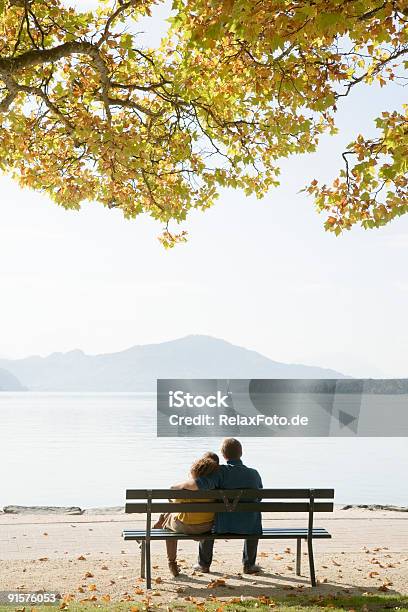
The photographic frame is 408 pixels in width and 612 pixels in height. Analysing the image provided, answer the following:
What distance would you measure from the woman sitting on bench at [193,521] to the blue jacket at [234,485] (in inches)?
2.7

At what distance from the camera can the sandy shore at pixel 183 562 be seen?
24.8ft

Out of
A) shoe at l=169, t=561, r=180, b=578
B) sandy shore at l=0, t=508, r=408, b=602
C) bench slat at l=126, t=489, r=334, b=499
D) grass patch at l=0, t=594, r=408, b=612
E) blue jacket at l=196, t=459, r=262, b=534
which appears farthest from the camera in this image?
shoe at l=169, t=561, r=180, b=578

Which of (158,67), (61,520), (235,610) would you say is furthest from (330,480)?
(235,610)

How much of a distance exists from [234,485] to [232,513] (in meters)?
0.25

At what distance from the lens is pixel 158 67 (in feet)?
35.9

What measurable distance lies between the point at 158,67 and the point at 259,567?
6121 millimetres

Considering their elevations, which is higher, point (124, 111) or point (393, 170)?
point (124, 111)

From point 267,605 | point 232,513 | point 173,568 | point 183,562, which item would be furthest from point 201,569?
point 267,605

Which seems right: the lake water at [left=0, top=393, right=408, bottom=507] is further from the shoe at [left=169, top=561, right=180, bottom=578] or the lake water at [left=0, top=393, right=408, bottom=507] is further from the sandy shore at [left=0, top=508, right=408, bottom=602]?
the shoe at [left=169, top=561, right=180, bottom=578]

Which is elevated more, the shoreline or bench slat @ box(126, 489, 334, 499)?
bench slat @ box(126, 489, 334, 499)

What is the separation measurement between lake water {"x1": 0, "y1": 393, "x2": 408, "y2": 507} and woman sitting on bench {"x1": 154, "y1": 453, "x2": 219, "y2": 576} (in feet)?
48.3

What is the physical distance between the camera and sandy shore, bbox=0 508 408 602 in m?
7.56

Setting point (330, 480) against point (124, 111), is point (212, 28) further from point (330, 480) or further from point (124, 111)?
point (330, 480)

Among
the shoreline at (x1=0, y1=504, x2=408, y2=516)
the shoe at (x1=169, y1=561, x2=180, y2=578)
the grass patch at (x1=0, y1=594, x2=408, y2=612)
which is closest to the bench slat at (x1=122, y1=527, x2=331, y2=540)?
the shoe at (x1=169, y1=561, x2=180, y2=578)
